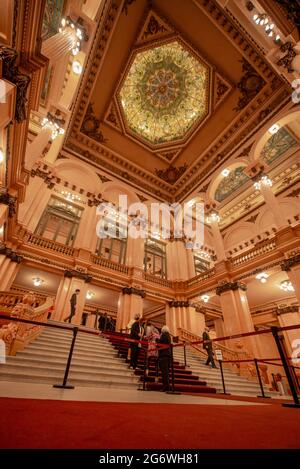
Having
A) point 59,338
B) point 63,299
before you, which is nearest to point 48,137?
point 63,299

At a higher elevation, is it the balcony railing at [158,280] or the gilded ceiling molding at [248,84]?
the gilded ceiling molding at [248,84]

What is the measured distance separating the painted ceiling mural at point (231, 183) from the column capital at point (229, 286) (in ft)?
28.6

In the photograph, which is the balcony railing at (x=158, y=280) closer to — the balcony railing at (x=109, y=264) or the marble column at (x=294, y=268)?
the balcony railing at (x=109, y=264)

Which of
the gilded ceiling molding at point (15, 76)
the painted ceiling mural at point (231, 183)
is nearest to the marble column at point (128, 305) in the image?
the gilded ceiling molding at point (15, 76)

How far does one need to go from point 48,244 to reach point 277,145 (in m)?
16.0

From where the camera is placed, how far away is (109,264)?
13.1m

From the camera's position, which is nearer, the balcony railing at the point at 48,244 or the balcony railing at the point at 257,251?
the balcony railing at the point at 257,251

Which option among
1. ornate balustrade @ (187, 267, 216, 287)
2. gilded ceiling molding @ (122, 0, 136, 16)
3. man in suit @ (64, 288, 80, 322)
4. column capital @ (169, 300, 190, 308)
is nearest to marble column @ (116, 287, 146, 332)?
column capital @ (169, 300, 190, 308)

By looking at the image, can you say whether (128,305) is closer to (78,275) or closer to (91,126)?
(78,275)

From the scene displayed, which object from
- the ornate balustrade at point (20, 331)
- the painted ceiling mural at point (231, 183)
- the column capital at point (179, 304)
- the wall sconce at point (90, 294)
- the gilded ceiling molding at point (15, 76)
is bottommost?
the ornate balustrade at point (20, 331)

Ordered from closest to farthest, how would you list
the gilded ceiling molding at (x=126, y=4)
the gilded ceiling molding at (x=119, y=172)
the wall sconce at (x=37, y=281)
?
1. the gilded ceiling molding at (x=126, y=4)
2. the wall sconce at (x=37, y=281)
3. the gilded ceiling molding at (x=119, y=172)

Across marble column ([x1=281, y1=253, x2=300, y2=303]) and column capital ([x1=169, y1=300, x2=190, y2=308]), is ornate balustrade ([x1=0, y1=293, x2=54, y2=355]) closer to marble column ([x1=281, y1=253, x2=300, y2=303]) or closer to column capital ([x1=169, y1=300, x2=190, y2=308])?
column capital ([x1=169, y1=300, x2=190, y2=308])

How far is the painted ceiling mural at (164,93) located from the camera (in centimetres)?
1389

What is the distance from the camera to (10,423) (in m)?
1.15
